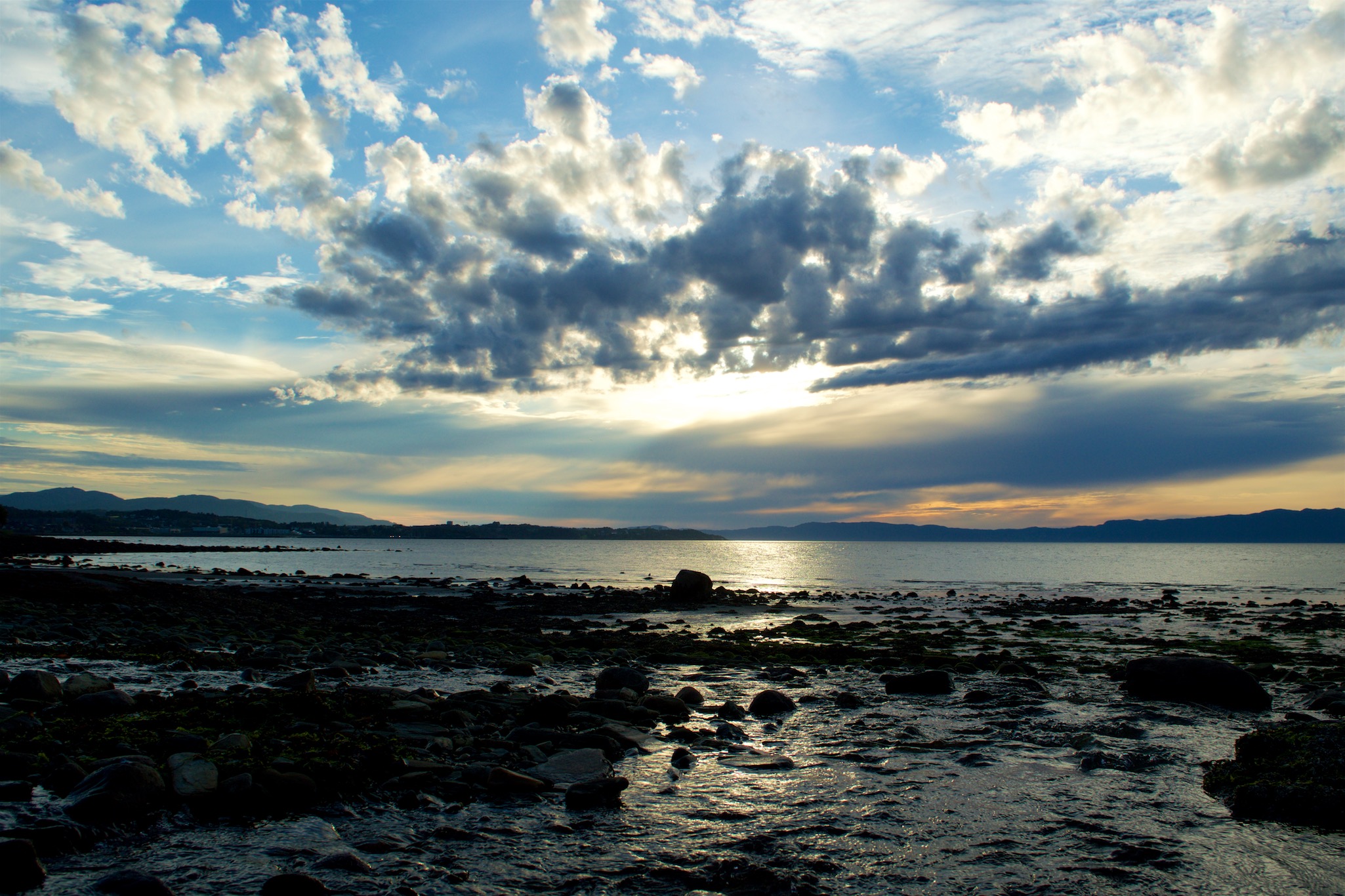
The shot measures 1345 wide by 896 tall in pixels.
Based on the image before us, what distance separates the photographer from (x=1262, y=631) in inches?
1208

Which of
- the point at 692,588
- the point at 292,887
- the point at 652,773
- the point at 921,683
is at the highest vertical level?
the point at 292,887

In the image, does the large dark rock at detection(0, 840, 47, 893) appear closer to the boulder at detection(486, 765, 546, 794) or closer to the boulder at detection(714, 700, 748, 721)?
the boulder at detection(486, 765, 546, 794)

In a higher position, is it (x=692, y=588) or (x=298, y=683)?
(x=298, y=683)

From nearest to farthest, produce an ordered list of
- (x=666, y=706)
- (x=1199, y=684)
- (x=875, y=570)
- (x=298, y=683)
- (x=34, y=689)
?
1. (x=34, y=689)
2. (x=666, y=706)
3. (x=298, y=683)
4. (x=1199, y=684)
5. (x=875, y=570)

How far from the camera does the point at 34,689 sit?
11.5 meters

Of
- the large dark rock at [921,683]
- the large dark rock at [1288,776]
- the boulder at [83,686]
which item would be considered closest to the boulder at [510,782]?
the boulder at [83,686]

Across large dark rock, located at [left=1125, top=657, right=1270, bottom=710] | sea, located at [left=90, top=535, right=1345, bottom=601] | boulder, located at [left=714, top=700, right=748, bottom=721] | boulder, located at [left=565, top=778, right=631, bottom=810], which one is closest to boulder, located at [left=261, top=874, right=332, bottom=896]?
boulder, located at [left=565, top=778, right=631, bottom=810]

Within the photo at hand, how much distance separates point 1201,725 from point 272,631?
26776 mm

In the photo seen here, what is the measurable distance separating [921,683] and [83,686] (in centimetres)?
1614

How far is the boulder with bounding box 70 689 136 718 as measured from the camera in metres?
10.6

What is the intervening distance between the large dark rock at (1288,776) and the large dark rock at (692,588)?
130 ft

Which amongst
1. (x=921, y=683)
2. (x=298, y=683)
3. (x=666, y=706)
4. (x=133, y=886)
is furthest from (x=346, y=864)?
(x=921, y=683)

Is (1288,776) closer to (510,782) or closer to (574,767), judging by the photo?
(574,767)

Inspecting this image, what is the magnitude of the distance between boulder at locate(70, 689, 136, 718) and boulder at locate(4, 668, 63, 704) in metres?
0.83
